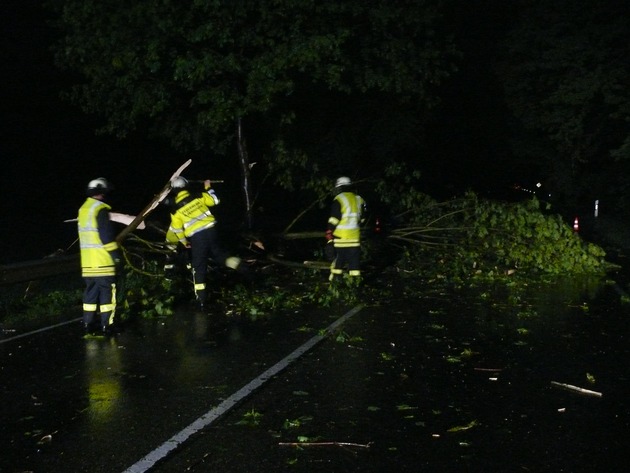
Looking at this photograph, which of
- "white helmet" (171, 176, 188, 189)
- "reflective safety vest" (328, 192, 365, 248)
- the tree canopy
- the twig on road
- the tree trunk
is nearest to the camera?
the twig on road

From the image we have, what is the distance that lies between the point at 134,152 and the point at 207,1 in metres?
15.3

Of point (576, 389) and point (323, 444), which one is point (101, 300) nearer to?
point (323, 444)

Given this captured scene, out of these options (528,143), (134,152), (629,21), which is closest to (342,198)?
(629,21)

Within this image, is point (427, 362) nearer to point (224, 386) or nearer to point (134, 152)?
point (224, 386)

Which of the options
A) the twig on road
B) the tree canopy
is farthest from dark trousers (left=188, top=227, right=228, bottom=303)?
the tree canopy

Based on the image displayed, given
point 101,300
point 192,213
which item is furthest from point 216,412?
point 192,213

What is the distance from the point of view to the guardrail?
36.6 ft

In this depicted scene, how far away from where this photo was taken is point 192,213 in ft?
38.5

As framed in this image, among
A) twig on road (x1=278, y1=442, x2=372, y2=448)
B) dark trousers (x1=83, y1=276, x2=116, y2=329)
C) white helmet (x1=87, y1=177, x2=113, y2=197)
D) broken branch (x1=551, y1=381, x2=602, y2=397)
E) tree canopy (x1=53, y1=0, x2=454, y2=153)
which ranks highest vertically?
tree canopy (x1=53, y1=0, x2=454, y2=153)

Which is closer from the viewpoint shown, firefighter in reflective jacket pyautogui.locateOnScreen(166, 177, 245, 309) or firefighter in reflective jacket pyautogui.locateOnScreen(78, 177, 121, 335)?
firefighter in reflective jacket pyautogui.locateOnScreen(78, 177, 121, 335)

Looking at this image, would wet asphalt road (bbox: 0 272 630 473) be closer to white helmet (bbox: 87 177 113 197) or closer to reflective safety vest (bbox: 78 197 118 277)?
reflective safety vest (bbox: 78 197 118 277)

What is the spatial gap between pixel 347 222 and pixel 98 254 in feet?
15.2

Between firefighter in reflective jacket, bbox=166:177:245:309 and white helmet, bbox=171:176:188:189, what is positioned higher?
white helmet, bbox=171:176:188:189

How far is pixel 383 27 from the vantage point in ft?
63.0
